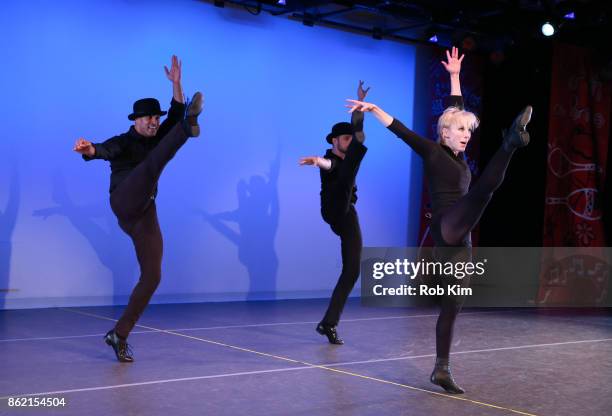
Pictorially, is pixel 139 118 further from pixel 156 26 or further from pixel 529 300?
pixel 529 300

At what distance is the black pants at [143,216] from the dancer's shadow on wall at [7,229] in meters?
2.54

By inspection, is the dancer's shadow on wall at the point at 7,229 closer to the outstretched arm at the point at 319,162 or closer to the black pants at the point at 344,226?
the outstretched arm at the point at 319,162

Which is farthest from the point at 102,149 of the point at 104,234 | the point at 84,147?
the point at 104,234

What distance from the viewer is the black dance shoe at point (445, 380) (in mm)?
3801

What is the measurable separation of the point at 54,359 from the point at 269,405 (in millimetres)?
1537

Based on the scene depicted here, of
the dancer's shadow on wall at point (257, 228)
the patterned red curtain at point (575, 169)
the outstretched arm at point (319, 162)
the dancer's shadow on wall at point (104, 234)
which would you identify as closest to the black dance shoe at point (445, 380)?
the outstretched arm at point (319, 162)

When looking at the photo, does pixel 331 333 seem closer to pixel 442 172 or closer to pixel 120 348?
pixel 120 348

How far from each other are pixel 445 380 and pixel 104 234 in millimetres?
4152

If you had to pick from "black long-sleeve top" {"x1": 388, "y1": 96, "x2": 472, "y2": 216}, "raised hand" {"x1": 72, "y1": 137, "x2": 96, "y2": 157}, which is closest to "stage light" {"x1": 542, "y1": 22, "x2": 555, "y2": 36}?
"black long-sleeve top" {"x1": 388, "y1": 96, "x2": 472, "y2": 216}

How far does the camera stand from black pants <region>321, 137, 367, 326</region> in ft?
17.0

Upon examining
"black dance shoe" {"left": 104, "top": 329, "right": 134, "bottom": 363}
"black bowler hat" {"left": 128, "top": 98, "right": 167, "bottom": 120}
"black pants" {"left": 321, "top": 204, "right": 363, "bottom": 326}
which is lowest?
"black dance shoe" {"left": 104, "top": 329, "right": 134, "bottom": 363}

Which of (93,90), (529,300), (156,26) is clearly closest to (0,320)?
(93,90)

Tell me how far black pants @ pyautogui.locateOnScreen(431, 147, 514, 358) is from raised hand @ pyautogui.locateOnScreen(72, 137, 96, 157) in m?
1.87

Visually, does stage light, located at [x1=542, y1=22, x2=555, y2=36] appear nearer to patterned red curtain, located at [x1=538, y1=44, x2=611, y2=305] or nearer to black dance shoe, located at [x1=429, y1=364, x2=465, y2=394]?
patterned red curtain, located at [x1=538, y1=44, x2=611, y2=305]
